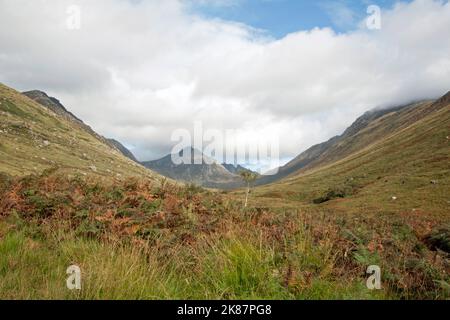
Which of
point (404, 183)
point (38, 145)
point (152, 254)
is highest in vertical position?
point (38, 145)

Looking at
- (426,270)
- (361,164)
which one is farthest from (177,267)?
(361,164)

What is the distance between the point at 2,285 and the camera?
4.39 meters

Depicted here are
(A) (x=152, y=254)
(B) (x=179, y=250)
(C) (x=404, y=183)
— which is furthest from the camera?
(C) (x=404, y=183)

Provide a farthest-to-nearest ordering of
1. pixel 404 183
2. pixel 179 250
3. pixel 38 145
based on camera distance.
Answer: pixel 38 145 < pixel 404 183 < pixel 179 250

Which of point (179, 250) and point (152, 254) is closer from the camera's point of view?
point (152, 254)

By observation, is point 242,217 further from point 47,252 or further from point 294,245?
point 47,252

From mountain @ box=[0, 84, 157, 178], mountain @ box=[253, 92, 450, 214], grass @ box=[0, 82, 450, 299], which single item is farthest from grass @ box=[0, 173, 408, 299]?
mountain @ box=[0, 84, 157, 178]

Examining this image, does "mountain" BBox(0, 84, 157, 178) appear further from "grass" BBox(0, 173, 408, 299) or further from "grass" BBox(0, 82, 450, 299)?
"grass" BBox(0, 173, 408, 299)

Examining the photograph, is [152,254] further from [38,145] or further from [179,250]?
[38,145]

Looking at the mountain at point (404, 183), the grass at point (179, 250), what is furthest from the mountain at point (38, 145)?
the grass at point (179, 250)

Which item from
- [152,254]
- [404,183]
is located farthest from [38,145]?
[152,254]

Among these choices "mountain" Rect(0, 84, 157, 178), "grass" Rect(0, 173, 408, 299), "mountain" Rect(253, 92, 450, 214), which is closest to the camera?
"grass" Rect(0, 173, 408, 299)

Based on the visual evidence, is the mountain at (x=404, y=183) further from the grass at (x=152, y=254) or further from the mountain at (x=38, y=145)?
the mountain at (x=38, y=145)

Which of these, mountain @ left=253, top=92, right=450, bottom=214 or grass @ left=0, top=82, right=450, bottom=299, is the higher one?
mountain @ left=253, top=92, right=450, bottom=214
